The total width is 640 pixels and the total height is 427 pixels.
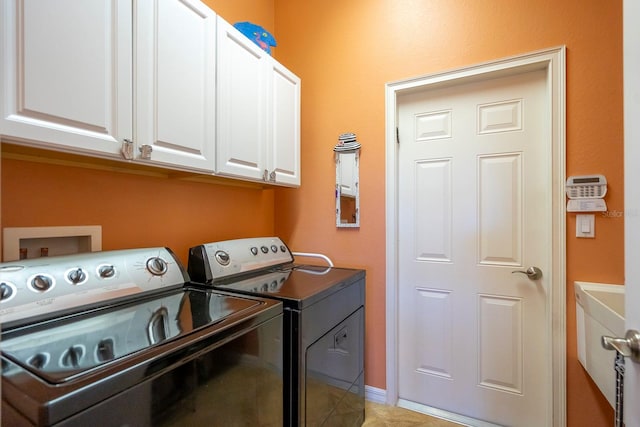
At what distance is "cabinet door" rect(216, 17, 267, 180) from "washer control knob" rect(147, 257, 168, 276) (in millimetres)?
484

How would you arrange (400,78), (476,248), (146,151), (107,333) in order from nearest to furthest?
(107,333) < (146,151) < (476,248) < (400,78)

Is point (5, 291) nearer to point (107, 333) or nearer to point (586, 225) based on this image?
point (107, 333)

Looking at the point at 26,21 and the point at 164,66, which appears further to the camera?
the point at 164,66

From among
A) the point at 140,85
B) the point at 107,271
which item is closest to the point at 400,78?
the point at 140,85

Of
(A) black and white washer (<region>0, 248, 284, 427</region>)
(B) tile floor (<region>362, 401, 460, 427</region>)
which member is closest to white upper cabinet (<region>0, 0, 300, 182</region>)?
(A) black and white washer (<region>0, 248, 284, 427</region>)

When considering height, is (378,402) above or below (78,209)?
below

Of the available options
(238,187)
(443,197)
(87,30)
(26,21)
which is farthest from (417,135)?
(26,21)

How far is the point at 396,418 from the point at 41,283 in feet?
6.46

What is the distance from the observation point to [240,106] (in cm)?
155

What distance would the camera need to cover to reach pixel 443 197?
1907 millimetres

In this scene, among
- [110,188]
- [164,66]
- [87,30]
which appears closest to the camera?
[87,30]

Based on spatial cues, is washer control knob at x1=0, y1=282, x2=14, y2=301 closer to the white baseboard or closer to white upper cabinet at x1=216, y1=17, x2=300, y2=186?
white upper cabinet at x1=216, y1=17, x2=300, y2=186

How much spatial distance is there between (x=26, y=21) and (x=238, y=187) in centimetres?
128

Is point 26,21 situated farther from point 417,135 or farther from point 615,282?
point 615,282
